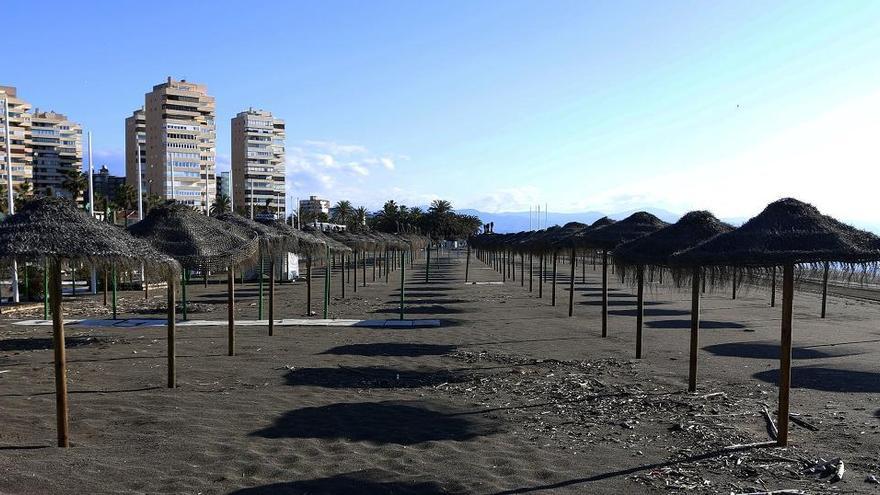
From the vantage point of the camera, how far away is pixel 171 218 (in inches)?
471

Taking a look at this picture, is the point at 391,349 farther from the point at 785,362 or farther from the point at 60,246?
the point at 785,362

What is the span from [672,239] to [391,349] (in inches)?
218

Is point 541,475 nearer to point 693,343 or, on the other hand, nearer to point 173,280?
point 693,343

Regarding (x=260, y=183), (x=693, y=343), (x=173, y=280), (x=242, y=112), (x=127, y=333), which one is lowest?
(x=127, y=333)

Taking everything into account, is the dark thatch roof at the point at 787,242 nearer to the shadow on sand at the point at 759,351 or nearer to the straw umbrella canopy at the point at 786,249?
the straw umbrella canopy at the point at 786,249

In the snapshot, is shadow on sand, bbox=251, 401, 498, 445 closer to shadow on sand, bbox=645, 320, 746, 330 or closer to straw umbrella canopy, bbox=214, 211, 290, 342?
straw umbrella canopy, bbox=214, 211, 290, 342

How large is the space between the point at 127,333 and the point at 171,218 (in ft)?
14.1

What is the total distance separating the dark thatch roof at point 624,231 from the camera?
583 inches

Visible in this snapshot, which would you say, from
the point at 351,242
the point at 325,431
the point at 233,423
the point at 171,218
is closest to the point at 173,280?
the point at 233,423

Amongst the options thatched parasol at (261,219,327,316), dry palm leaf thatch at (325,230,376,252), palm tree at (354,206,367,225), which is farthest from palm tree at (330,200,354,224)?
thatched parasol at (261,219,327,316)

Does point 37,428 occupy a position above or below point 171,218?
below

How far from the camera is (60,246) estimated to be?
6.71 m

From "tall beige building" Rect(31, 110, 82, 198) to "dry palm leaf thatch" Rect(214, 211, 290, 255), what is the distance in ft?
341

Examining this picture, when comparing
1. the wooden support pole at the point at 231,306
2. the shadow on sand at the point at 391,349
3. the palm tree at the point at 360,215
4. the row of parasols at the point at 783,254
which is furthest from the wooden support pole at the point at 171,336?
the palm tree at the point at 360,215
